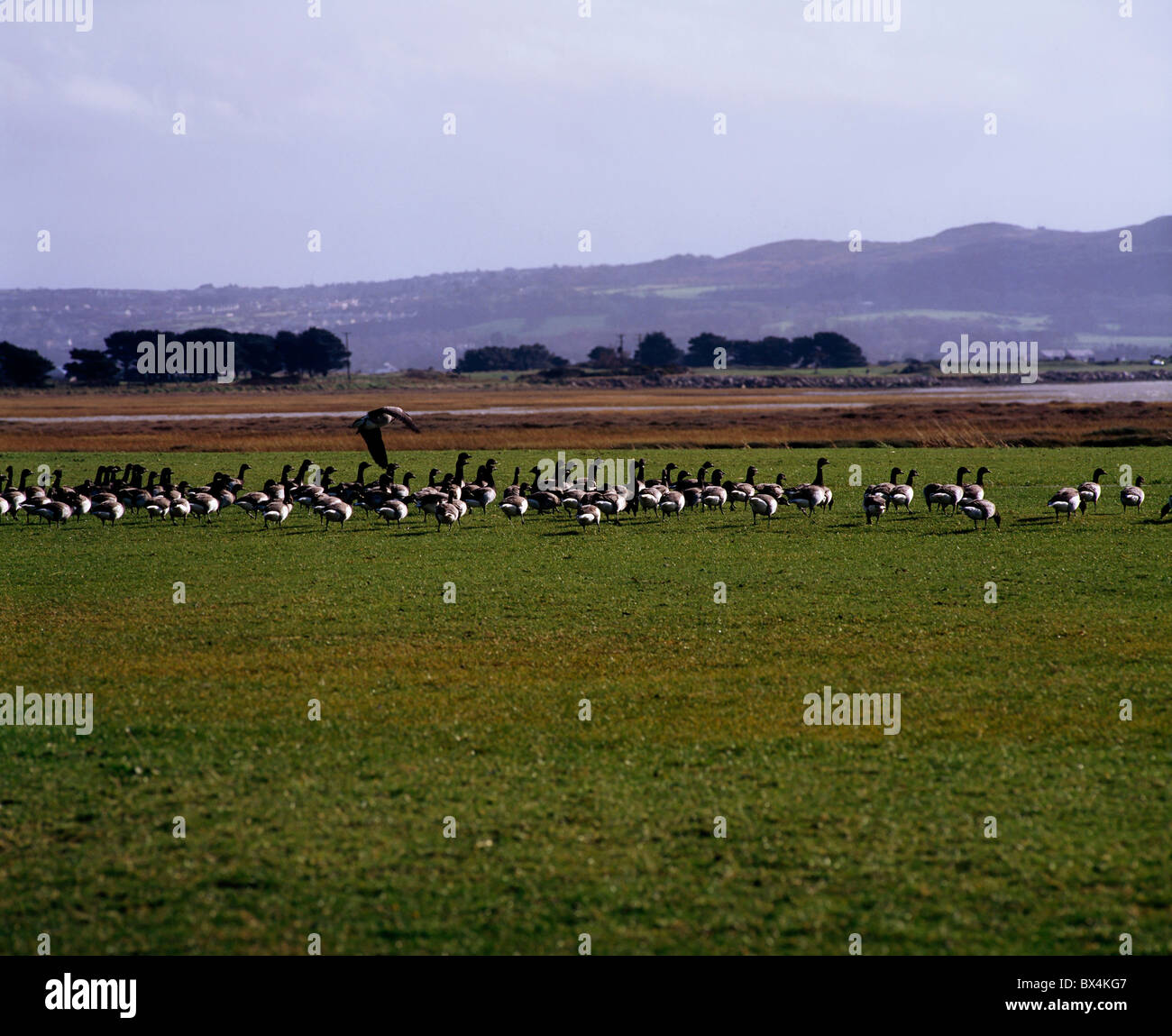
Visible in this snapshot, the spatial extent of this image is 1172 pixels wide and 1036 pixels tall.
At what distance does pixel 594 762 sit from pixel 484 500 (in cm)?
2639

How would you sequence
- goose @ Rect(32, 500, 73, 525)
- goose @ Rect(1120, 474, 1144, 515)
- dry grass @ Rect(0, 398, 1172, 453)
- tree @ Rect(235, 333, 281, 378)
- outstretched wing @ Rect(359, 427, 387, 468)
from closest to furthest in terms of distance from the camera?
outstretched wing @ Rect(359, 427, 387, 468)
goose @ Rect(1120, 474, 1144, 515)
goose @ Rect(32, 500, 73, 525)
dry grass @ Rect(0, 398, 1172, 453)
tree @ Rect(235, 333, 281, 378)

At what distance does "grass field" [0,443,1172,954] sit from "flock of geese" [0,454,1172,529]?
26.5 feet

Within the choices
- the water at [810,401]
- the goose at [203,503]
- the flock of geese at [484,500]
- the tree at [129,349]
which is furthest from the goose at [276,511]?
the tree at [129,349]

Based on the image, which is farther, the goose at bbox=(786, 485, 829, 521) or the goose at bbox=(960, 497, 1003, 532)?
the goose at bbox=(786, 485, 829, 521)

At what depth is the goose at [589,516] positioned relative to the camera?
119 ft

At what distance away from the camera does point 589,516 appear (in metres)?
36.2

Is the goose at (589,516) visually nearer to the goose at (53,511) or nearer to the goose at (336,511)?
the goose at (336,511)

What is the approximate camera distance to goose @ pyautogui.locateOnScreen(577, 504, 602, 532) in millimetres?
36156

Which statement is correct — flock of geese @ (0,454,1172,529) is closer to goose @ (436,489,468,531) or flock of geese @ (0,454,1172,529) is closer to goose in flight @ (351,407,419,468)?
goose @ (436,489,468,531)

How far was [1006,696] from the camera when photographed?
651 inches

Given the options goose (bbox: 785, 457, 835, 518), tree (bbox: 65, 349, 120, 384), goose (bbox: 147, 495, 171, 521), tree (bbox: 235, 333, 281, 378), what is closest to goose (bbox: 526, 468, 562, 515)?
goose (bbox: 785, 457, 835, 518)

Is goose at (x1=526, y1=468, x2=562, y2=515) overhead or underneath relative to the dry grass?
underneath
